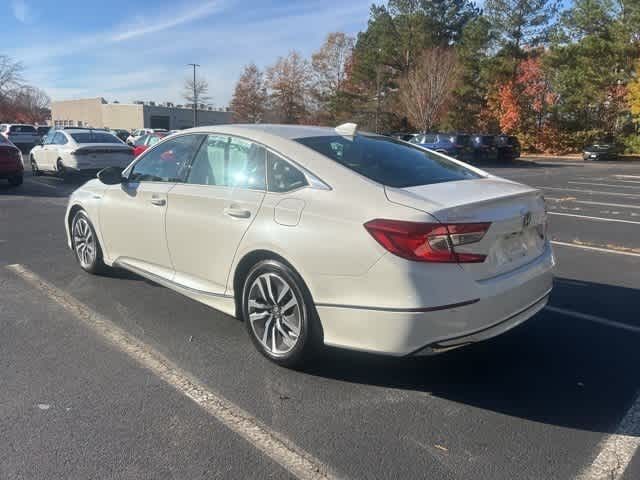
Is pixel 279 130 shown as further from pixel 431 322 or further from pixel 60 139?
pixel 60 139

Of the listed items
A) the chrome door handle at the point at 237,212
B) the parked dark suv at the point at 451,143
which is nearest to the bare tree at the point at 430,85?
the parked dark suv at the point at 451,143

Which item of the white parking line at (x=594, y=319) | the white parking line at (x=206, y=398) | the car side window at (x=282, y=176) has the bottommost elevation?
the white parking line at (x=206, y=398)

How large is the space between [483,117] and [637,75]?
482 inches

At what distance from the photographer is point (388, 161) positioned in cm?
380

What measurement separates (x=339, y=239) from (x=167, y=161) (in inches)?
82.5

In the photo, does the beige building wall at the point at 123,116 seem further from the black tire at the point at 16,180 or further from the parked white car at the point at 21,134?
the black tire at the point at 16,180

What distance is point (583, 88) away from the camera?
143 feet

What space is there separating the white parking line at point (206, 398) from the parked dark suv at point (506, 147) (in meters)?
30.3

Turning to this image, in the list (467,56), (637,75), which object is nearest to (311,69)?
(467,56)

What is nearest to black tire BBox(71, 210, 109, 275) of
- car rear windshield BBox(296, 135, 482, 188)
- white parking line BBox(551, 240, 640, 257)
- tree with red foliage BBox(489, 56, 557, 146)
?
car rear windshield BBox(296, 135, 482, 188)

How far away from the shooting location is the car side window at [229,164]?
3771mm

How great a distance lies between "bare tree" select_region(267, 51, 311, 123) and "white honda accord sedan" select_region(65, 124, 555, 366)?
2403 inches

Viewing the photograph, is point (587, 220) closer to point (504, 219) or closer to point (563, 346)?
point (563, 346)

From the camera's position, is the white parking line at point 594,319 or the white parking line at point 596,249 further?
the white parking line at point 596,249
